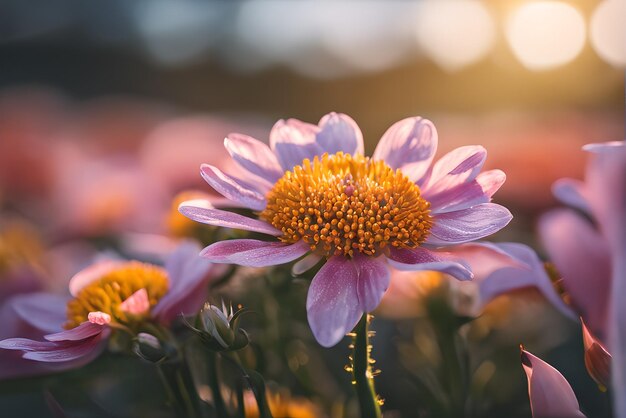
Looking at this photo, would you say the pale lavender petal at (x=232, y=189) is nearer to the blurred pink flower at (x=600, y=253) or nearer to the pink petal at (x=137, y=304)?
the pink petal at (x=137, y=304)

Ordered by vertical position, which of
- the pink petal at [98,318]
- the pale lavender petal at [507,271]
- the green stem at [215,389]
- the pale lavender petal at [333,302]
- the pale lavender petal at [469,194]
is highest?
the pale lavender petal at [469,194]

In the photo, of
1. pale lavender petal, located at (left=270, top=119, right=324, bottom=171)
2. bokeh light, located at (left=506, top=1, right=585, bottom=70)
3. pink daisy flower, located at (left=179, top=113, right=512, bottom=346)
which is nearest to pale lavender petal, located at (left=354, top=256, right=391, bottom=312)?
pink daisy flower, located at (left=179, top=113, right=512, bottom=346)

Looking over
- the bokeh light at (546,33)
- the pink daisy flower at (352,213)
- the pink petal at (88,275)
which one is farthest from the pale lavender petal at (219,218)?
the bokeh light at (546,33)

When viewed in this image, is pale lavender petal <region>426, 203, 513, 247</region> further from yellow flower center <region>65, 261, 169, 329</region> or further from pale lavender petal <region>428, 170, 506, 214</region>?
yellow flower center <region>65, 261, 169, 329</region>

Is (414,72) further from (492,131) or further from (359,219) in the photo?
(359,219)

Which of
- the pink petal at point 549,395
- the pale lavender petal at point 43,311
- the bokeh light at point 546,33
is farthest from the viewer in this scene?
the bokeh light at point 546,33

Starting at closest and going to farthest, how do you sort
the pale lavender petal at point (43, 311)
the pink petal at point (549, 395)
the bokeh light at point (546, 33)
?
the pink petal at point (549, 395)
the pale lavender petal at point (43, 311)
the bokeh light at point (546, 33)

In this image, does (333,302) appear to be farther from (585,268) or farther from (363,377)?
(585,268)

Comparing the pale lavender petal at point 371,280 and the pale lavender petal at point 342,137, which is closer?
the pale lavender petal at point 371,280
